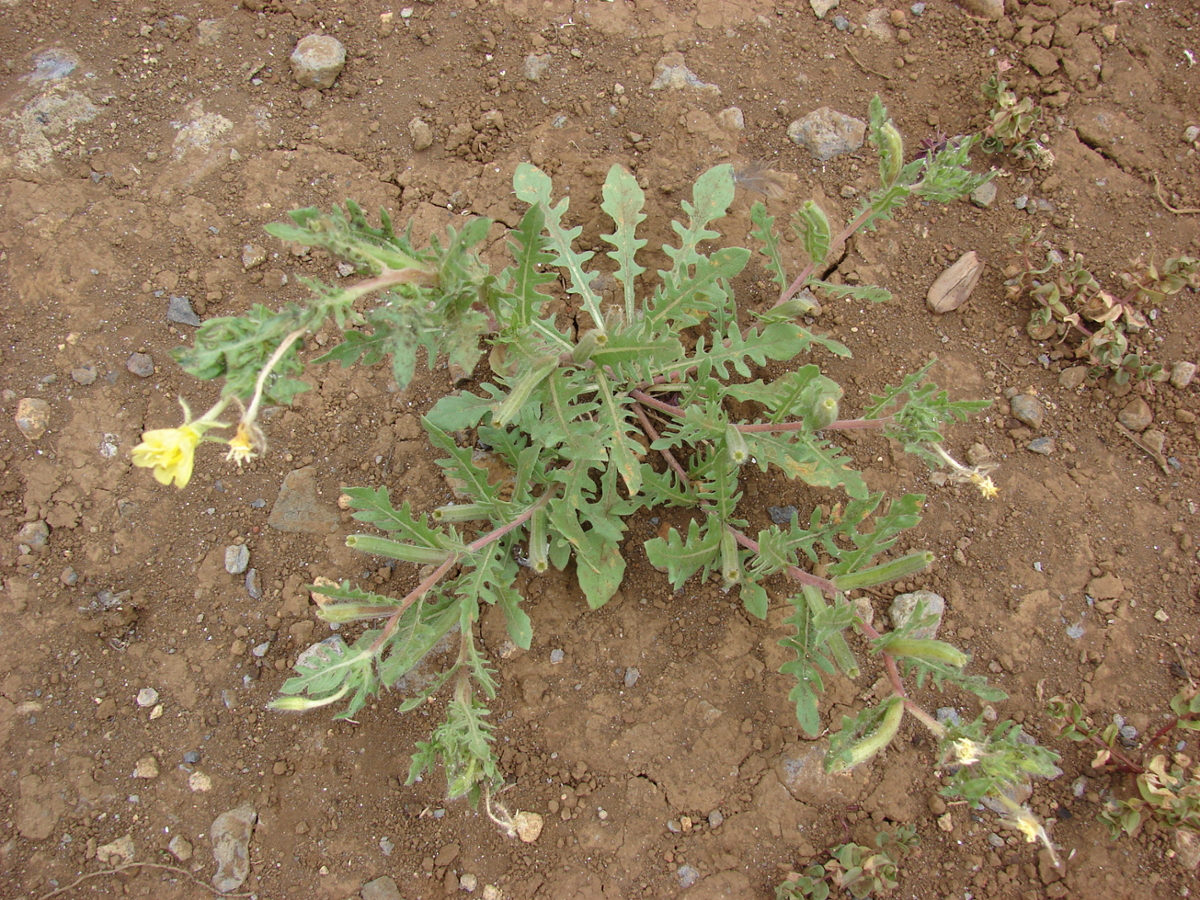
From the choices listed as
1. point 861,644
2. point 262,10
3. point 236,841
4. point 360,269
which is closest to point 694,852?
point 861,644

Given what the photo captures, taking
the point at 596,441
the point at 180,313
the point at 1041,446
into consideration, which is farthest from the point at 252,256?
the point at 1041,446

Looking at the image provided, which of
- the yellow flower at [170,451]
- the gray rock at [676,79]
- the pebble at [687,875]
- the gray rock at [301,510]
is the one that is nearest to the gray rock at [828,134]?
the gray rock at [676,79]

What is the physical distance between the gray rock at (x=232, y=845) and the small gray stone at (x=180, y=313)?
6.92 feet

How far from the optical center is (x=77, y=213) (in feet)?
11.2

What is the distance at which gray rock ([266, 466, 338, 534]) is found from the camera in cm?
326

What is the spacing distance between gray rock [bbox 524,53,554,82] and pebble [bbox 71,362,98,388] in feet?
8.25

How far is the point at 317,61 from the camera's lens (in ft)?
12.2

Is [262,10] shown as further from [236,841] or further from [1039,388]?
[1039,388]

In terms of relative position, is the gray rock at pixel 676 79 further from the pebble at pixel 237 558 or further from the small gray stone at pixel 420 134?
the pebble at pixel 237 558

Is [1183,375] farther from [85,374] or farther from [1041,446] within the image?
[85,374]

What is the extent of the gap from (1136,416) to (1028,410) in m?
0.50

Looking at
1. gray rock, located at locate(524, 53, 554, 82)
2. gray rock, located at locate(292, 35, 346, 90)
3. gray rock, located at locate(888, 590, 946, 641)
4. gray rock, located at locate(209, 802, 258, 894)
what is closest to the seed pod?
gray rock, located at locate(888, 590, 946, 641)

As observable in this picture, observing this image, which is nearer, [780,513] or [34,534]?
[34,534]

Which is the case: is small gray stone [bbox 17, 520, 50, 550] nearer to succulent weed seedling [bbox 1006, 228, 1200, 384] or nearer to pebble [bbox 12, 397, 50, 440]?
pebble [bbox 12, 397, 50, 440]
